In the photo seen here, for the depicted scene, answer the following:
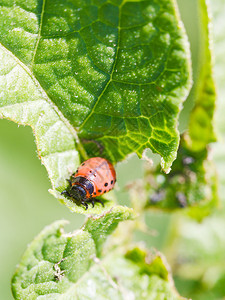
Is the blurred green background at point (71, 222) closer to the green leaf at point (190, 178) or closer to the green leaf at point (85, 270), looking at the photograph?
the green leaf at point (190, 178)

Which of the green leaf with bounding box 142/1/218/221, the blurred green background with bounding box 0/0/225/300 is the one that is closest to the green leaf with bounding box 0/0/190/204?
the green leaf with bounding box 142/1/218/221

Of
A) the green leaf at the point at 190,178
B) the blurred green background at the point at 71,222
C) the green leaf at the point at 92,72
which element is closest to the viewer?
the green leaf at the point at 92,72

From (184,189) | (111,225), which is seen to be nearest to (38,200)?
(184,189)

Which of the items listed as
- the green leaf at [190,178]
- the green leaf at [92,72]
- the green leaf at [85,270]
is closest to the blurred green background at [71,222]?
the green leaf at [190,178]

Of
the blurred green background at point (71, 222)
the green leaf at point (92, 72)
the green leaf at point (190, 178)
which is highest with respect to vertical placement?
the green leaf at point (92, 72)

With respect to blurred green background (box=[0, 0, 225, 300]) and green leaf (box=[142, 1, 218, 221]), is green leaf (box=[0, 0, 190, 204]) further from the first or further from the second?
blurred green background (box=[0, 0, 225, 300])

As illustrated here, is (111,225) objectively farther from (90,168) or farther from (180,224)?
(180,224)
